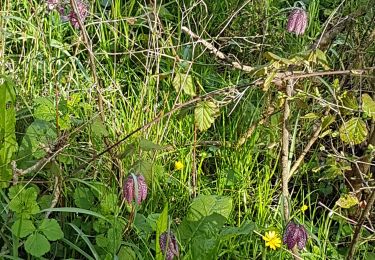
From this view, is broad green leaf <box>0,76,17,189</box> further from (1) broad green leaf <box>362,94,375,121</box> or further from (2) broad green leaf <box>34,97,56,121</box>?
(1) broad green leaf <box>362,94,375,121</box>

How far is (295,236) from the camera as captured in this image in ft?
6.45

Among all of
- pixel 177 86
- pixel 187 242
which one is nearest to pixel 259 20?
pixel 177 86

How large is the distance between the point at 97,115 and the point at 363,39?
39.2 inches

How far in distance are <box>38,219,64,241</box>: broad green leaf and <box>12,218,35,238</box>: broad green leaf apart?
0.03 meters

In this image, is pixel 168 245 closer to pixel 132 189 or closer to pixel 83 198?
pixel 132 189

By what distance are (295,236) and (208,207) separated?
0.36m

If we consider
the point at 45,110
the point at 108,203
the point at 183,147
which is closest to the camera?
the point at 108,203

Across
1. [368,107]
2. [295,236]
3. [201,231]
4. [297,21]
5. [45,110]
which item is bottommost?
[201,231]

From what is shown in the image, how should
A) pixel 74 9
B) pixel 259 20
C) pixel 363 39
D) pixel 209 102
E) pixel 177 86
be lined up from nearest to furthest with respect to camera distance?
pixel 74 9, pixel 209 102, pixel 177 86, pixel 363 39, pixel 259 20

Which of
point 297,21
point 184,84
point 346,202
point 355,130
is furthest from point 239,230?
point 297,21

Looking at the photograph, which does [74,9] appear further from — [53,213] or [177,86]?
[53,213]

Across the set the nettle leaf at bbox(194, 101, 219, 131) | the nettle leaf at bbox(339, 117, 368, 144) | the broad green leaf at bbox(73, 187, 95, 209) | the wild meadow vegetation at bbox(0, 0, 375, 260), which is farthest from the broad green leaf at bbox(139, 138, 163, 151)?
the nettle leaf at bbox(339, 117, 368, 144)

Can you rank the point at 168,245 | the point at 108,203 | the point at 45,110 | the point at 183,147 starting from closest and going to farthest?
the point at 168,245 → the point at 108,203 → the point at 45,110 → the point at 183,147

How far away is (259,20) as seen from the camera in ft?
10.0
